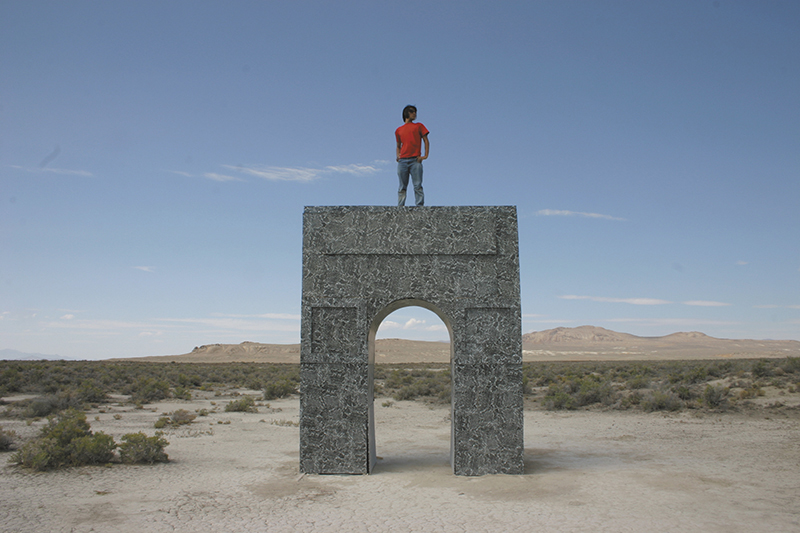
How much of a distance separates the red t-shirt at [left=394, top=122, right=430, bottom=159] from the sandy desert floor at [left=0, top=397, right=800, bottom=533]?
212 inches

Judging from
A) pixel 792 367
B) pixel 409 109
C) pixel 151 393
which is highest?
pixel 409 109

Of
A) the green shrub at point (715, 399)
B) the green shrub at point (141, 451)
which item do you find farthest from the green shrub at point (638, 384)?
the green shrub at point (141, 451)

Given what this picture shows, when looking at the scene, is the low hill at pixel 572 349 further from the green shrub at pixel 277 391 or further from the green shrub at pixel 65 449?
the green shrub at pixel 65 449

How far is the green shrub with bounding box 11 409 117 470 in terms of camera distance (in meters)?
8.88

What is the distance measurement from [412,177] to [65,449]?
7494 millimetres

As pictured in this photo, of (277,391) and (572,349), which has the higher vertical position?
(277,391)

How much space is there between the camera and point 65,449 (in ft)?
29.7

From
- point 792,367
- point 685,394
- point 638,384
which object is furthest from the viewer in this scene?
point 792,367

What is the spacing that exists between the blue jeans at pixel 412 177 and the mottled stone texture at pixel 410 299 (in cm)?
52

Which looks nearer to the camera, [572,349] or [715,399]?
[715,399]

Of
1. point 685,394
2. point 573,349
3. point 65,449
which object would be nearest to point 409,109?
point 65,449

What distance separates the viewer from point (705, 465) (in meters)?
9.21

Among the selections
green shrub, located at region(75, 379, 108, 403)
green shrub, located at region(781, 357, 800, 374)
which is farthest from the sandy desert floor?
green shrub, located at region(781, 357, 800, 374)

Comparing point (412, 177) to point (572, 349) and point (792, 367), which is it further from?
point (572, 349)
